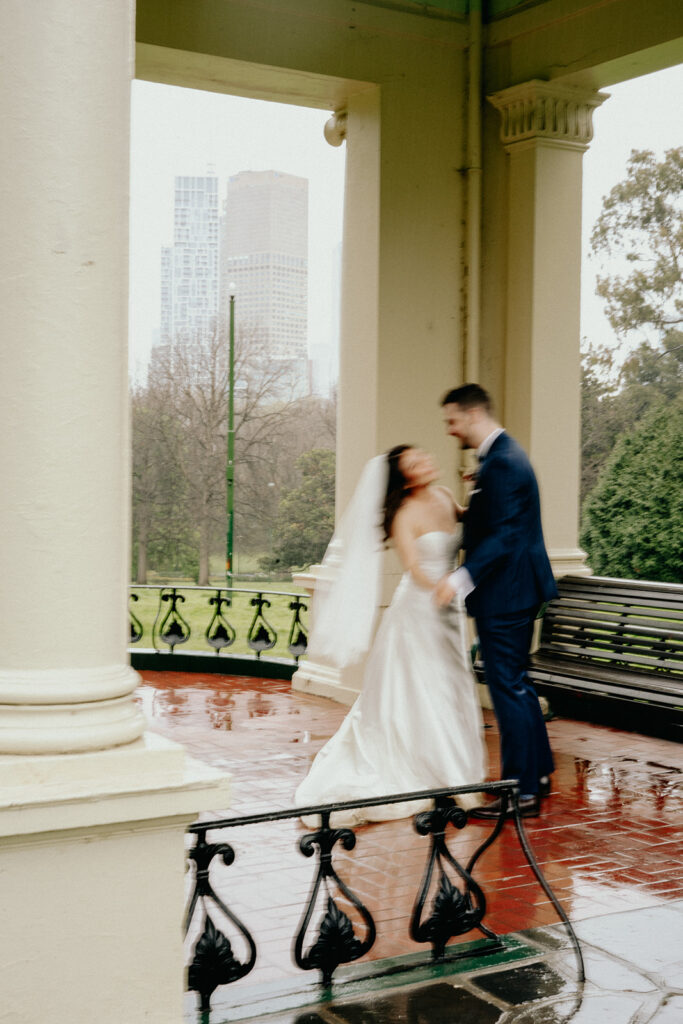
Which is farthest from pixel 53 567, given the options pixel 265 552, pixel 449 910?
pixel 265 552

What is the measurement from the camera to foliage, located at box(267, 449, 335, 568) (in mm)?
26766

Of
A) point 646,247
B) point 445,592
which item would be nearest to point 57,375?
point 445,592

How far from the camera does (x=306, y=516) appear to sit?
2692cm

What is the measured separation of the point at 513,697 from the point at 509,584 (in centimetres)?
57

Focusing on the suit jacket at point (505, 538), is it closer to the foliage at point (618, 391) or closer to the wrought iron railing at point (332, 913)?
the wrought iron railing at point (332, 913)

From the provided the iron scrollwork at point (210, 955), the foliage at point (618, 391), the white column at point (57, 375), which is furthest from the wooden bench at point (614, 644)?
the foliage at point (618, 391)

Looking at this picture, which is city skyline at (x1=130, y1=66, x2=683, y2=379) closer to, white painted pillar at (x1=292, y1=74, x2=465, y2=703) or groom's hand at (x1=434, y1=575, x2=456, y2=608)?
white painted pillar at (x1=292, y1=74, x2=465, y2=703)

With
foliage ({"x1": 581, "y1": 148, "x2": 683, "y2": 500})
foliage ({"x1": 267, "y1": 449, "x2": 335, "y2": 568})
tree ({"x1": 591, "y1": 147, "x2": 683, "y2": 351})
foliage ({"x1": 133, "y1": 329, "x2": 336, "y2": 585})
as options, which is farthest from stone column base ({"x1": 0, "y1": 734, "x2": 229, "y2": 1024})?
foliage ({"x1": 267, "y1": 449, "x2": 335, "y2": 568})

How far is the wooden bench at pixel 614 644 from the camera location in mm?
7137

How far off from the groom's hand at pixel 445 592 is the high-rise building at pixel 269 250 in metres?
25.7

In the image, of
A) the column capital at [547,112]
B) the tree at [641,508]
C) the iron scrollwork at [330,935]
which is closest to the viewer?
the iron scrollwork at [330,935]

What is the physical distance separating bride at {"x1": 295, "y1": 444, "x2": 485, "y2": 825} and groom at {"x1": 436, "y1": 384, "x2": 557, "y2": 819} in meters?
0.18

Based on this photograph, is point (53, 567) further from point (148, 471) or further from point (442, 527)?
point (148, 471)

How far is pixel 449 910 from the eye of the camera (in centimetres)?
370
